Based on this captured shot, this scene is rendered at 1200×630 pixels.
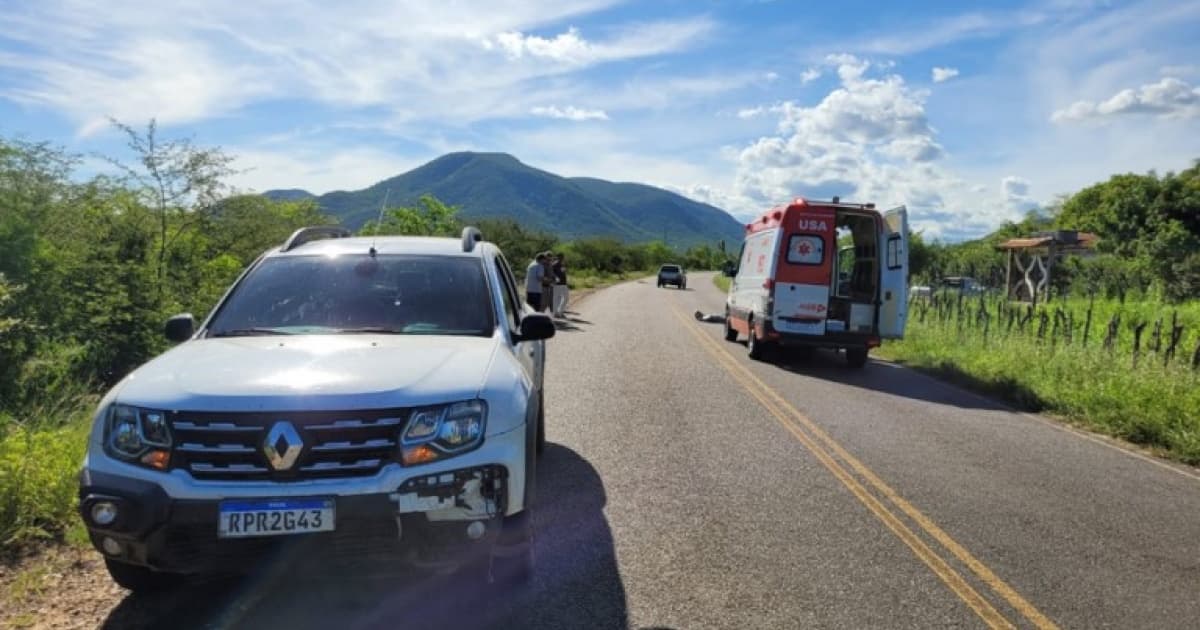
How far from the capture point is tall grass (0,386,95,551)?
14.8 ft

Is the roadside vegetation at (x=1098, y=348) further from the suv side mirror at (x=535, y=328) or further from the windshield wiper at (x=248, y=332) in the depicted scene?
the windshield wiper at (x=248, y=332)

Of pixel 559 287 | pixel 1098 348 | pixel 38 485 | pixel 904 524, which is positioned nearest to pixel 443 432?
pixel 38 485

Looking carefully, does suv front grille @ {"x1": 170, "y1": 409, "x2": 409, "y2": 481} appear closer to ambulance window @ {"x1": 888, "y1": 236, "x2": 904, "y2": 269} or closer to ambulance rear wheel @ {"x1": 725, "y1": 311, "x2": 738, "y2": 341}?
ambulance window @ {"x1": 888, "y1": 236, "x2": 904, "y2": 269}

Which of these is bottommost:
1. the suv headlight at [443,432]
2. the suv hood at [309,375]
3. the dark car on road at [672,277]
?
the dark car on road at [672,277]

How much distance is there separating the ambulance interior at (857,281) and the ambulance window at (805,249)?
39 cm

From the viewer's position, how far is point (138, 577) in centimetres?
376

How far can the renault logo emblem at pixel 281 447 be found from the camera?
3.29 metres

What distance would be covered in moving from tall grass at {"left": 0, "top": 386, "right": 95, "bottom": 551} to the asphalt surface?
1.25 meters

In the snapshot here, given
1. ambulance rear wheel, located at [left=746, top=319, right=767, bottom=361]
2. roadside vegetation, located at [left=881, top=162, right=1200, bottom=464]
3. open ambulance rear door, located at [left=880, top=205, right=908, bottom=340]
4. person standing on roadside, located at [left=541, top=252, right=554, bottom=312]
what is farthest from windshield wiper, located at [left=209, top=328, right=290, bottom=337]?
person standing on roadside, located at [left=541, top=252, right=554, bottom=312]

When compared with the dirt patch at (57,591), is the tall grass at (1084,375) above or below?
above

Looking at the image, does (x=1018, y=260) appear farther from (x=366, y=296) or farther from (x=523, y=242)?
(x=366, y=296)

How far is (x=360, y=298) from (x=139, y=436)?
5.48ft

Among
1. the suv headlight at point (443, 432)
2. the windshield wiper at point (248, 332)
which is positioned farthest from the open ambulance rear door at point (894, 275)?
the suv headlight at point (443, 432)

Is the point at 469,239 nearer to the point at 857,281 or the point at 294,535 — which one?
the point at 294,535
